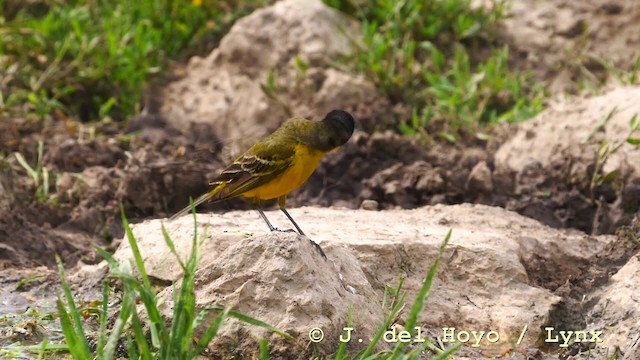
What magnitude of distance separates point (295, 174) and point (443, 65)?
11.5ft

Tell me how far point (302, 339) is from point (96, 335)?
0.97 m

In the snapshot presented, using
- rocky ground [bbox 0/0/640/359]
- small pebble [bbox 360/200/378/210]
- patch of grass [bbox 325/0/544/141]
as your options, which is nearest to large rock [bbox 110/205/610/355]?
rocky ground [bbox 0/0/640/359]

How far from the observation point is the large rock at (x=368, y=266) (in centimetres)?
426

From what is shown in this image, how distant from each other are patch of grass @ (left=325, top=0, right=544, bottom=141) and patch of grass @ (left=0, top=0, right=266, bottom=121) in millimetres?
1231

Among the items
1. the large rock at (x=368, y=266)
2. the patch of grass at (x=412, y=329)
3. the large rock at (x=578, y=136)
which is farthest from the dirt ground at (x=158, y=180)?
the patch of grass at (x=412, y=329)

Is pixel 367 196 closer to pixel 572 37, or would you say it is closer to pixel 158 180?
pixel 158 180

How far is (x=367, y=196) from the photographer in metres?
6.83

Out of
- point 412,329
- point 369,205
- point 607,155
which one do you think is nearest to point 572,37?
point 607,155

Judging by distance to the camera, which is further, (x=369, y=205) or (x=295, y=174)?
(x=369, y=205)

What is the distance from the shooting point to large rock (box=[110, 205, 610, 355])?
426cm

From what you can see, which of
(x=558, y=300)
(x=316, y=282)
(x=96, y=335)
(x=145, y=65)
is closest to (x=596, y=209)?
(x=558, y=300)

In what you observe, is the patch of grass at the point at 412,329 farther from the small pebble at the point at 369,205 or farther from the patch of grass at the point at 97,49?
the patch of grass at the point at 97,49

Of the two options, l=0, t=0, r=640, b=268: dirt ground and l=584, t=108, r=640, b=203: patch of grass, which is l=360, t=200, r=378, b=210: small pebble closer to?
l=0, t=0, r=640, b=268: dirt ground

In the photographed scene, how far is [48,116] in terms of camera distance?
26.0 feet
